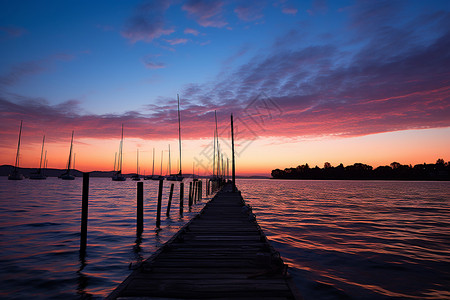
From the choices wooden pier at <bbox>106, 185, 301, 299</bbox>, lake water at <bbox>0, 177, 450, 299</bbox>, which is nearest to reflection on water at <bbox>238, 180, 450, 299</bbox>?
lake water at <bbox>0, 177, 450, 299</bbox>

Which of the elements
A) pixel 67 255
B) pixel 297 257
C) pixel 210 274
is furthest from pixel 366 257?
pixel 67 255

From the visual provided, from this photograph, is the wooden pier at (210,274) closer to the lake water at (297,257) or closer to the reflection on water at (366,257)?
the lake water at (297,257)

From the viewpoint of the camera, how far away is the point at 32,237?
1285cm

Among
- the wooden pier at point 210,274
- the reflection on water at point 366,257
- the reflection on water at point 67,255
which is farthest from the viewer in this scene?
the reflection on water at point 366,257

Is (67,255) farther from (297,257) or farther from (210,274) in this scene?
(297,257)

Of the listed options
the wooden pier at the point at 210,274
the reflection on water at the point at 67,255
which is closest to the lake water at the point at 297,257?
the reflection on water at the point at 67,255

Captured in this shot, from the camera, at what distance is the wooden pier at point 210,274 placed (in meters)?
4.60

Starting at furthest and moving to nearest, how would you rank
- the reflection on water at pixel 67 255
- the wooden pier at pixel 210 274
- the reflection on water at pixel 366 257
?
the reflection on water at pixel 366 257, the reflection on water at pixel 67 255, the wooden pier at pixel 210 274

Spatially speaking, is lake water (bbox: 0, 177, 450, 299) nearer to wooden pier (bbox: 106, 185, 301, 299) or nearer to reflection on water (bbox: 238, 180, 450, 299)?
reflection on water (bbox: 238, 180, 450, 299)

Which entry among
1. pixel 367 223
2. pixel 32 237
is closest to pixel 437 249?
pixel 367 223

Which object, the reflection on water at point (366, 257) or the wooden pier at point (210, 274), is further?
the reflection on water at point (366, 257)

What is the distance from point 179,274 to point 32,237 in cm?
1145

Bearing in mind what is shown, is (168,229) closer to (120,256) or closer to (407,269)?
(120,256)

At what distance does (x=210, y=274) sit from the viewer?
5.50 m
